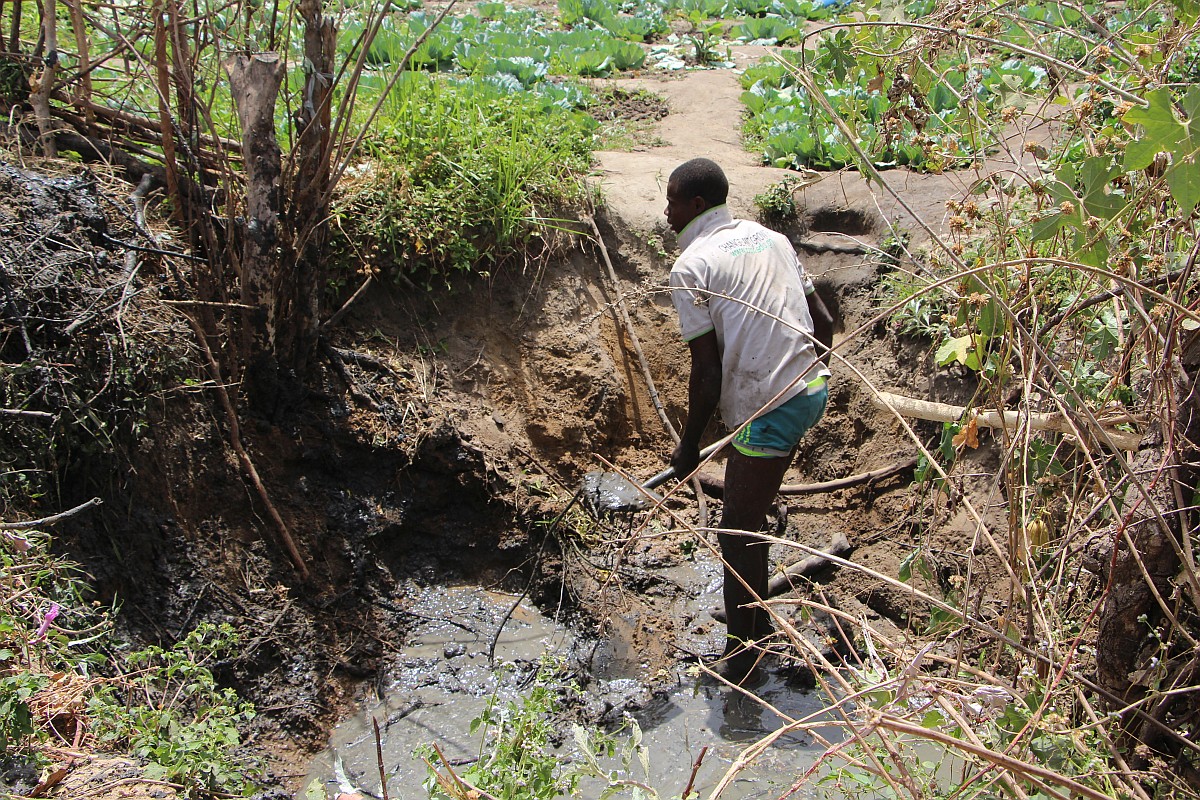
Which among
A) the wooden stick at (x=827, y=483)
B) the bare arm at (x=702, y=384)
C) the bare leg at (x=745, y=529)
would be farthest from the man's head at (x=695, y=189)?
the wooden stick at (x=827, y=483)

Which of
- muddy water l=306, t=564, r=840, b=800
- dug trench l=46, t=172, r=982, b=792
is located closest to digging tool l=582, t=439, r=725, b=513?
dug trench l=46, t=172, r=982, b=792

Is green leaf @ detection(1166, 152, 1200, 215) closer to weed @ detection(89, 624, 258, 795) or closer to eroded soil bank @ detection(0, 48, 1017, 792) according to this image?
eroded soil bank @ detection(0, 48, 1017, 792)

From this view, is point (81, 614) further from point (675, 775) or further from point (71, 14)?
point (71, 14)

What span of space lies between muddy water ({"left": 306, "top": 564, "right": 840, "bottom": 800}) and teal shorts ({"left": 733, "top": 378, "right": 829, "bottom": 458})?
0.86m

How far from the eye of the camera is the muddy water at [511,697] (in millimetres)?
3389

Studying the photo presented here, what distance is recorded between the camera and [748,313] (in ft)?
11.0

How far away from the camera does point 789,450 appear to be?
346 centimetres

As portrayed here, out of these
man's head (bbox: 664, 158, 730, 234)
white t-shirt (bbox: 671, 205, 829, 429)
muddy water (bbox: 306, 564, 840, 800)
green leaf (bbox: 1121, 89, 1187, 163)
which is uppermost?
green leaf (bbox: 1121, 89, 1187, 163)

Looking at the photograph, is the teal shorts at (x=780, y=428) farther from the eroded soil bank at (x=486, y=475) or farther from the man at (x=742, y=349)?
the eroded soil bank at (x=486, y=475)

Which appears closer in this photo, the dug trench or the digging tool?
the dug trench

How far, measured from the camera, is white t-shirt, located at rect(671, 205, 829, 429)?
3.37 meters

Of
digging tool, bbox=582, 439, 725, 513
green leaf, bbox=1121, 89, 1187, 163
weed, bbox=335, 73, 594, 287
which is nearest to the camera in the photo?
green leaf, bbox=1121, 89, 1187, 163

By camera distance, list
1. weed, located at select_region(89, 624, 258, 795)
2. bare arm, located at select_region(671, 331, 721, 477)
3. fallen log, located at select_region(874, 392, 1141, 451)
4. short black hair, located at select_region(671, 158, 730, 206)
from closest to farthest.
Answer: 1. fallen log, located at select_region(874, 392, 1141, 451)
2. weed, located at select_region(89, 624, 258, 795)
3. bare arm, located at select_region(671, 331, 721, 477)
4. short black hair, located at select_region(671, 158, 730, 206)

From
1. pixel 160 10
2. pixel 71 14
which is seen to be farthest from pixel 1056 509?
pixel 71 14
